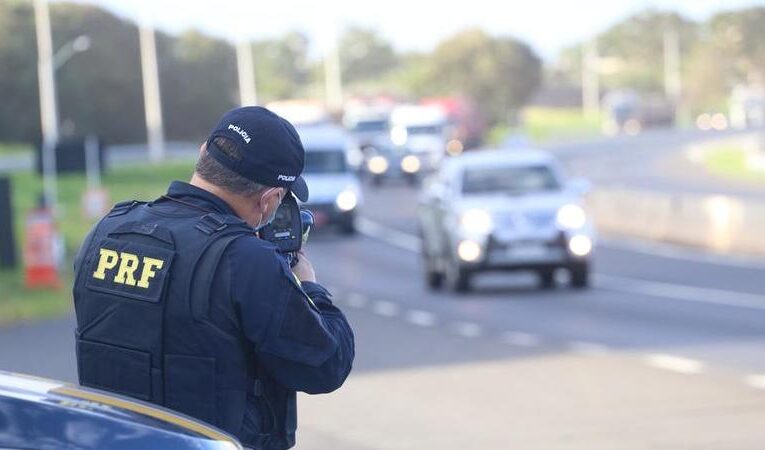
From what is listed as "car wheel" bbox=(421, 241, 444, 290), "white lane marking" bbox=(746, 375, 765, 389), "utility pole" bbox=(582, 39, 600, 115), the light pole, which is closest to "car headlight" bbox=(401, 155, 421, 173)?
the light pole

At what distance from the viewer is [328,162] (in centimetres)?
3734

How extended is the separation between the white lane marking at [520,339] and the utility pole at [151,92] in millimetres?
55077

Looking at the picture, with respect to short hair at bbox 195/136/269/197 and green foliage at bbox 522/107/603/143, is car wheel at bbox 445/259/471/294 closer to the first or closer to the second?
short hair at bbox 195/136/269/197

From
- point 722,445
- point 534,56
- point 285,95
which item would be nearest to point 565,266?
point 722,445

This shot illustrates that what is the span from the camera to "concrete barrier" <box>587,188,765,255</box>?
28984 millimetres

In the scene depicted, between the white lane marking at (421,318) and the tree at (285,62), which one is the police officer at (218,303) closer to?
the white lane marking at (421,318)

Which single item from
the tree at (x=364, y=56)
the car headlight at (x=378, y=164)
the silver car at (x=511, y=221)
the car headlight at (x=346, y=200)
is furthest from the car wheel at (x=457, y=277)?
the tree at (x=364, y=56)

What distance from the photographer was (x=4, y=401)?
3.55 m

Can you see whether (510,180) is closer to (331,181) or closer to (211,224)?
(331,181)

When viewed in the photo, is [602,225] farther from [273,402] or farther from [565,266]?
[273,402]

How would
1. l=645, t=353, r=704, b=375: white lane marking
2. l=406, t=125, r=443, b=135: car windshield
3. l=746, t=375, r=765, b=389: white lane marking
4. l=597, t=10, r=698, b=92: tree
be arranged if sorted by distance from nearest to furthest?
l=746, t=375, r=765, b=389: white lane marking → l=645, t=353, r=704, b=375: white lane marking → l=597, t=10, r=698, b=92: tree → l=406, t=125, r=443, b=135: car windshield

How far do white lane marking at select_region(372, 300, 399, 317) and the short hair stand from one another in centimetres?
1612

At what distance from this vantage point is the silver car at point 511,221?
2170cm

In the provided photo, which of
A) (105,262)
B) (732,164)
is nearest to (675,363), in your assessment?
(105,262)
